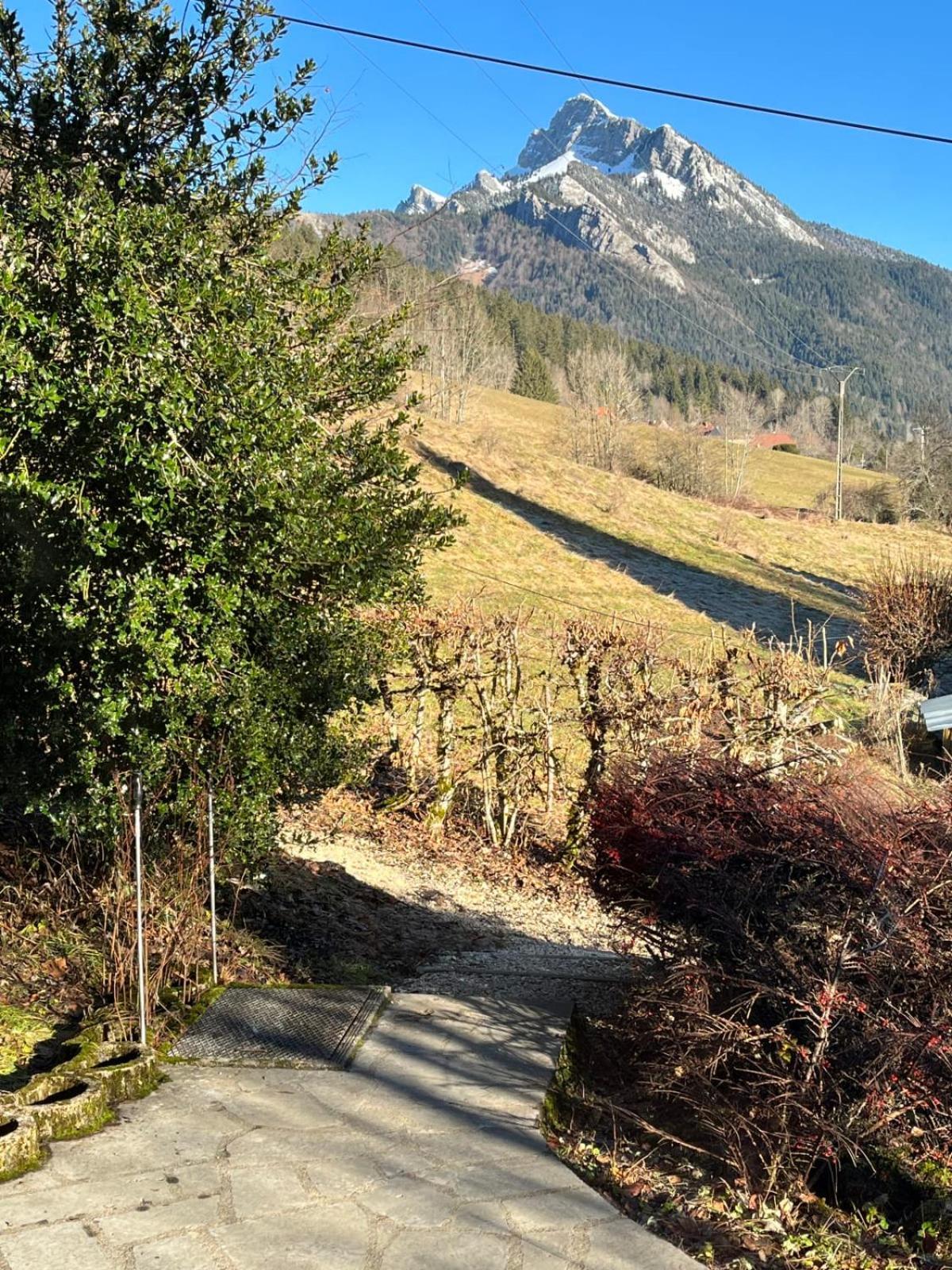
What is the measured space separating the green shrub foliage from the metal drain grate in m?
0.92

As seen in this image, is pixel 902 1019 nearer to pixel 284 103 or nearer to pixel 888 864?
pixel 888 864

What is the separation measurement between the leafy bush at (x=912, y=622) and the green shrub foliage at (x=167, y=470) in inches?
692

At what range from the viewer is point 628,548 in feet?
107

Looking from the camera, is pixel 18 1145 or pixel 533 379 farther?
pixel 533 379

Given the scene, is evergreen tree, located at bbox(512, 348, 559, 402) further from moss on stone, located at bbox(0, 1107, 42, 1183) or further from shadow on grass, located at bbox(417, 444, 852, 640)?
moss on stone, located at bbox(0, 1107, 42, 1183)

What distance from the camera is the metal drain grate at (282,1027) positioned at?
4.55 meters

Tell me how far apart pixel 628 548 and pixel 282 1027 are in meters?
28.5

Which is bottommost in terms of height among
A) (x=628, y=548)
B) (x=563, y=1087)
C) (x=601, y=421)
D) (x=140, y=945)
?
(x=563, y=1087)

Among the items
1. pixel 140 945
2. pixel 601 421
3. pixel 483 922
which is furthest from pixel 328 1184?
pixel 601 421

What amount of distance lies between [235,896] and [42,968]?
103 centimetres

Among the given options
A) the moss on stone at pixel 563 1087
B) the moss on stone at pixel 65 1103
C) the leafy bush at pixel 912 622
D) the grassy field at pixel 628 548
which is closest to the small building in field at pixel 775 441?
the grassy field at pixel 628 548

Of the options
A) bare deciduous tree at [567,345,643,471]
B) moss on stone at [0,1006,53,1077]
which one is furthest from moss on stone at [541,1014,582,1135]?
bare deciduous tree at [567,345,643,471]

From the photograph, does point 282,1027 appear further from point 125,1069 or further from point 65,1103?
point 65,1103

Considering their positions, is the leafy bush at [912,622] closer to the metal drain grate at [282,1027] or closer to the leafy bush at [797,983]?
the leafy bush at [797,983]
